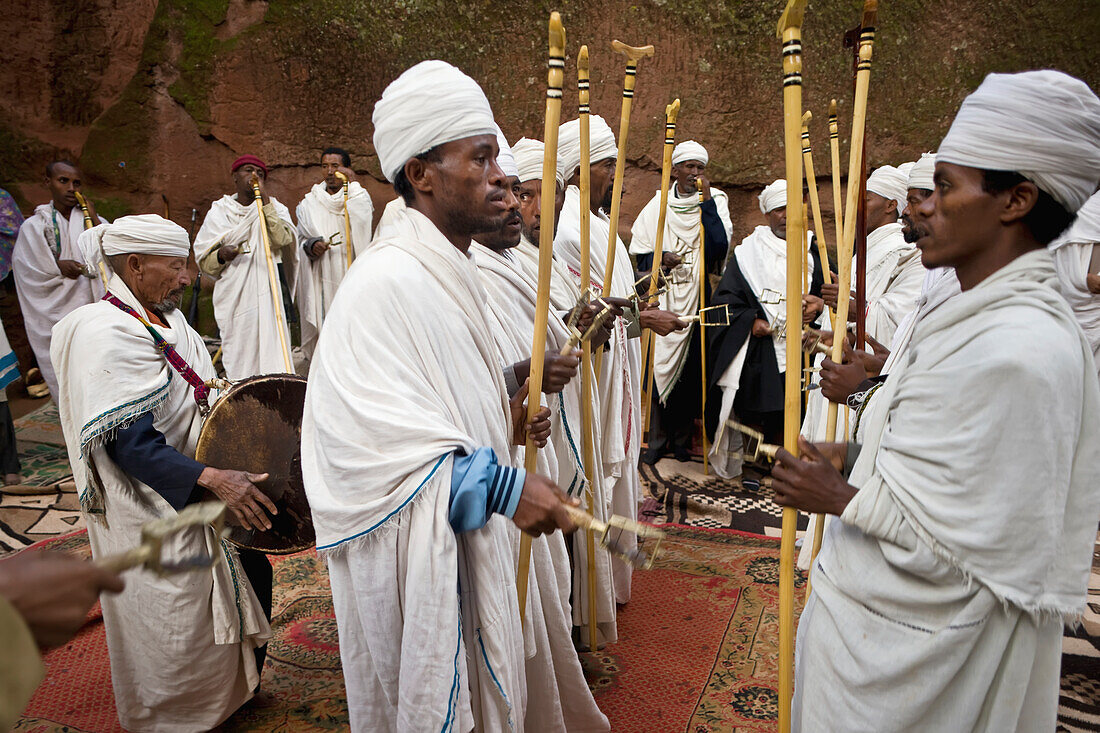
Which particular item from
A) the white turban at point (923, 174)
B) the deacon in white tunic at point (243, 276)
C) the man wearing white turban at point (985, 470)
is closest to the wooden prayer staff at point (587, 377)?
the man wearing white turban at point (985, 470)

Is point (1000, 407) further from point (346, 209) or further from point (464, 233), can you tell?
point (346, 209)

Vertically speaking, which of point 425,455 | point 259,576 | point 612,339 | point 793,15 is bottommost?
point 259,576

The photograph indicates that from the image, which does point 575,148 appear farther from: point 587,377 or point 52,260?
point 52,260

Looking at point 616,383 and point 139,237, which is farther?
point 616,383

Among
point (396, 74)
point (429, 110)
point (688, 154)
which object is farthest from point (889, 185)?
point (396, 74)

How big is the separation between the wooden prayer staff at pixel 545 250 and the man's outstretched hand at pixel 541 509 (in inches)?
12.7

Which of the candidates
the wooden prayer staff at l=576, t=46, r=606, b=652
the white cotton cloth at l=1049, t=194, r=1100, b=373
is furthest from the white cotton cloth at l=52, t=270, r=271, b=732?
the white cotton cloth at l=1049, t=194, r=1100, b=373

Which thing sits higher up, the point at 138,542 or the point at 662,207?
the point at 662,207

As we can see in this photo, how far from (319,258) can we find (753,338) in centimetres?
452

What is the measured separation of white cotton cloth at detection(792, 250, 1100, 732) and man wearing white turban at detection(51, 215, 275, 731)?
191cm

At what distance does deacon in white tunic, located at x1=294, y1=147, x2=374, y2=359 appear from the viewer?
24.6ft

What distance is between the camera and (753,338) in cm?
553

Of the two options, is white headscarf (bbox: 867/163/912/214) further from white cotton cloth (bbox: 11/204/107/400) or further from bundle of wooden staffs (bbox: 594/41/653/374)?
white cotton cloth (bbox: 11/204/107/400)

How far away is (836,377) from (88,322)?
249 centimetres
